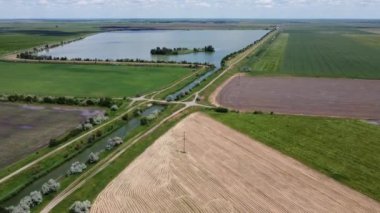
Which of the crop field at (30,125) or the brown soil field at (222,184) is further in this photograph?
the crop field at (30,125)

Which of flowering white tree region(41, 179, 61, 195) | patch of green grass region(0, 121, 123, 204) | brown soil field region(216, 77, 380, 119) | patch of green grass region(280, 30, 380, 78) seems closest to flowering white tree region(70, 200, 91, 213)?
flowering white tree region(41, 179, 61, 195)

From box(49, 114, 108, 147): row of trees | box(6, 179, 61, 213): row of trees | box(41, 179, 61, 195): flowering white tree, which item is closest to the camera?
box(6, 179, 61, 213): row of trees

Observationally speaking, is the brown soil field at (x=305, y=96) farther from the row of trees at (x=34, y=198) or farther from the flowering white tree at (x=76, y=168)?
the row of trees at (x=34, y=198)

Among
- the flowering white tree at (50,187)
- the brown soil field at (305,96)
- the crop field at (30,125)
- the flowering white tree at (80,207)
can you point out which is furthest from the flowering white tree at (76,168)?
the brown soil field at (305,96)

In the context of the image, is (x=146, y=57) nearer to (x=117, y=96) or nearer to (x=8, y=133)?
(x=117, y=96)

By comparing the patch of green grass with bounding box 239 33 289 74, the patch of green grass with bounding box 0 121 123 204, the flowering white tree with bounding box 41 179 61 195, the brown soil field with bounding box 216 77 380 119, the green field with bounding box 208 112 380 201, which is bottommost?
the patch of green grass with bounding box 0 121 123 204

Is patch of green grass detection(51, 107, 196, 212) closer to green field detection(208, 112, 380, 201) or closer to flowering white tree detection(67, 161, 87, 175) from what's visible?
flowering white tree detection(67, 161, 87, 175)

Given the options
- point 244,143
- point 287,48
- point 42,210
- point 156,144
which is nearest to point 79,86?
point 156,144
